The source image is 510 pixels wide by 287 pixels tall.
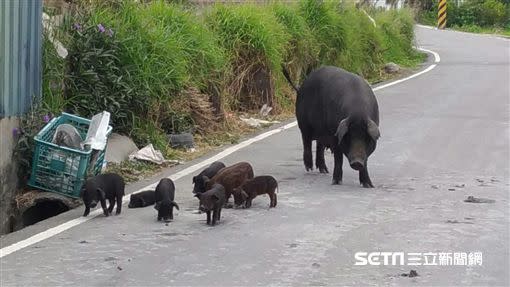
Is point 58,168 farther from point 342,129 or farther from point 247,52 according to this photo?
point 247,52

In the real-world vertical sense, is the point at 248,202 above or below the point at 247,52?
below

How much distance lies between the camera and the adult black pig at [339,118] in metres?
9.38

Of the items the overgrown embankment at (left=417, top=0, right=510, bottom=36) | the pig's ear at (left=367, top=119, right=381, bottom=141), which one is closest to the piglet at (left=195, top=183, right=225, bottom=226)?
the pig's ear at (left=367, top=119, right=381, bottom=141)

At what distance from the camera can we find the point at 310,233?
7.76 m

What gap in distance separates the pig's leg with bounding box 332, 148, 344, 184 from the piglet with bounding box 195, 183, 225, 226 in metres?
1.96

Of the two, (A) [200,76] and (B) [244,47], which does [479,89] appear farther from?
(A) [200,76]

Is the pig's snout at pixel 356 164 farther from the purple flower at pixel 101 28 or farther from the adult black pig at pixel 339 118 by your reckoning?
the purple flower at pixel 101 28

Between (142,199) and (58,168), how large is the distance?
81 cm

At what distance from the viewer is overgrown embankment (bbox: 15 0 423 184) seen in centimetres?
1075

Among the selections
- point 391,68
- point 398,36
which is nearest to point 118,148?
point 391,68

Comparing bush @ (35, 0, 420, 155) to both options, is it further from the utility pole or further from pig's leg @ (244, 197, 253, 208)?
the utility pole

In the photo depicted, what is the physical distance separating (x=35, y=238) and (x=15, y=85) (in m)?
2.04

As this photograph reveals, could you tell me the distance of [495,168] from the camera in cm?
1105

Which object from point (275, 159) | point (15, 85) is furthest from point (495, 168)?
point (15, 85)
